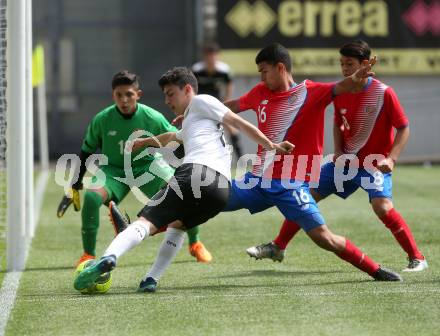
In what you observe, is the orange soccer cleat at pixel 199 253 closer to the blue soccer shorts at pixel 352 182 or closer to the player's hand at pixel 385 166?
the blue soccer shorts at pixel 352 182

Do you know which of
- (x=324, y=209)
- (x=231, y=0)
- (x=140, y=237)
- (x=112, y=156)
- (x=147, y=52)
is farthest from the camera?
(x=147, y=52)

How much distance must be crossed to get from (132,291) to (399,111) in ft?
8.12

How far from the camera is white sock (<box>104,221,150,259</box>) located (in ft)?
23.6

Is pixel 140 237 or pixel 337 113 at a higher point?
pixel 337 113

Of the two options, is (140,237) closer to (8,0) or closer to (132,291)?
(132,291)

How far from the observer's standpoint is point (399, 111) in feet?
27.9

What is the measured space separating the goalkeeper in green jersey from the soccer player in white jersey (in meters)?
1.66

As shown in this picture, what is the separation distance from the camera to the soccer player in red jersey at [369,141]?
848 cm

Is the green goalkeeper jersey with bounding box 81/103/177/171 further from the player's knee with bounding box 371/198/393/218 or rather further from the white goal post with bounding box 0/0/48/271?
the player's knee with bounding box 371/198/393/218

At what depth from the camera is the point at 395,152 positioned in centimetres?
828

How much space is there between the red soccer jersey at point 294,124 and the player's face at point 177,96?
0.74 meters

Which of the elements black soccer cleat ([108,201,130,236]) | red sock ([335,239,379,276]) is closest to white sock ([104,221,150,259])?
black soccer cleat ([108,201,130,236])

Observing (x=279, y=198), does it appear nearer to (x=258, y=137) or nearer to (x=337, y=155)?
(x=258, y=137)

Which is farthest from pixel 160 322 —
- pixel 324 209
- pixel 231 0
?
pixel 231 0
